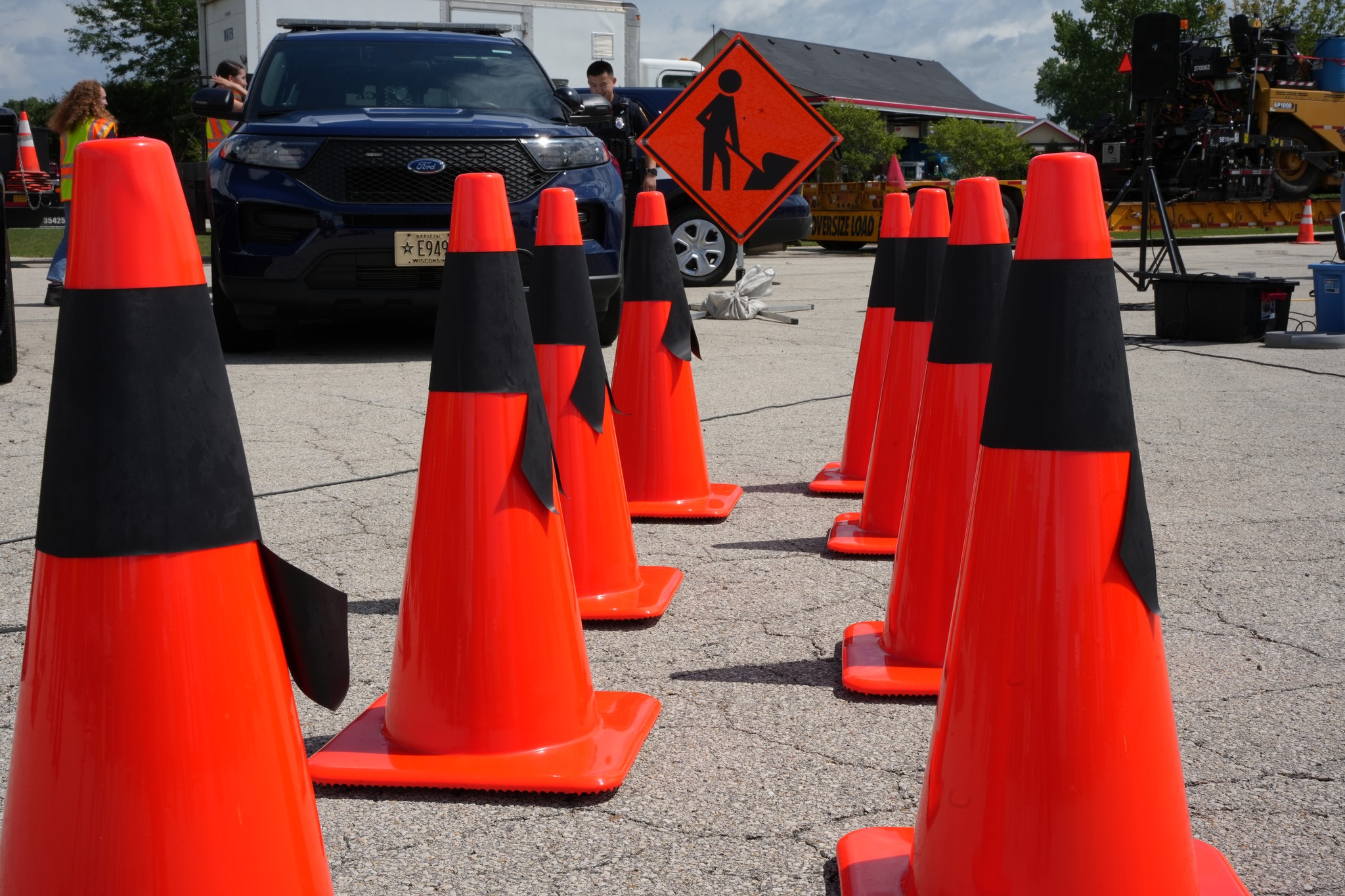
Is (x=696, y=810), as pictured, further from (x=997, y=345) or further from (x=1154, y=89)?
(x=1154, y=89)

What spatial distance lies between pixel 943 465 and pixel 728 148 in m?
4.76

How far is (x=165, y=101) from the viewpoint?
4719 cm

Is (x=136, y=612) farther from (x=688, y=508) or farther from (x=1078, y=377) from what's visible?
(x=688, y=508)

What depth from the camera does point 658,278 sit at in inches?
173

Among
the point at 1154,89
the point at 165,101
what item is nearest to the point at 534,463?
the point at 1154,89

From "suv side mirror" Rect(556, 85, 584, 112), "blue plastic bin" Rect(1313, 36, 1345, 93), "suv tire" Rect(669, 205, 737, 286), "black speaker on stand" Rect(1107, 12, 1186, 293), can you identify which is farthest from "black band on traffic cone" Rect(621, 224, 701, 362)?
"blue plastic bin" Rect(1313, 36, 1345, 93)

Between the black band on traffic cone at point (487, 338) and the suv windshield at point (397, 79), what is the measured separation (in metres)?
6.22

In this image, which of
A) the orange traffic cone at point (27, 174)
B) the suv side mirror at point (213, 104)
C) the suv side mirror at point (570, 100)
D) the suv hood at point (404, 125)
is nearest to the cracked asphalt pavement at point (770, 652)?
the suv hood at point (404, 125)

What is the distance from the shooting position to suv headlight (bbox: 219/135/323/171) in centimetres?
750

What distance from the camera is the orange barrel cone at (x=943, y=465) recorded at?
113 inches

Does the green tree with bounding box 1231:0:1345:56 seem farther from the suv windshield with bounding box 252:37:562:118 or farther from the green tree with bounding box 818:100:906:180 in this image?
the suv windshield with bounding box 252:37:562:118

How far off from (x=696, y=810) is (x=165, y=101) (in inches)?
1981

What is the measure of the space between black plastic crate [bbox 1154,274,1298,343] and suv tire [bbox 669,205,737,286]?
178 inches

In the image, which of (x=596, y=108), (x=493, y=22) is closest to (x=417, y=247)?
(x=596, y=108)
